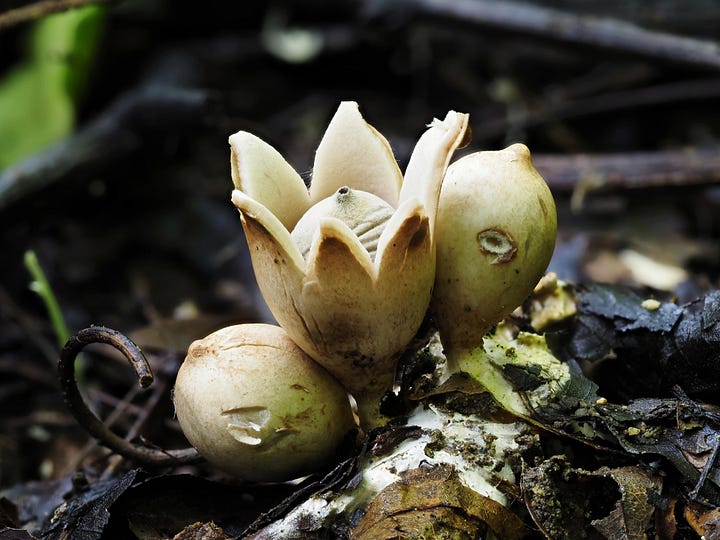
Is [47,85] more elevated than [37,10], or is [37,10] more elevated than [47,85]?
[37,10]

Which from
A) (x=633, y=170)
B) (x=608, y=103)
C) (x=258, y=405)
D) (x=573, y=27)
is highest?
(x=258, y=405)

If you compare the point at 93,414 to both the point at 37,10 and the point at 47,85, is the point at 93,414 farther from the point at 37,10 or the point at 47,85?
the point at 47,85

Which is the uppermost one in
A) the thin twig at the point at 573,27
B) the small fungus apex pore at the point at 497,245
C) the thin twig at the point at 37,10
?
the thin twig at the point at 37,10

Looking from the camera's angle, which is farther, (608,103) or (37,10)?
(608,103)

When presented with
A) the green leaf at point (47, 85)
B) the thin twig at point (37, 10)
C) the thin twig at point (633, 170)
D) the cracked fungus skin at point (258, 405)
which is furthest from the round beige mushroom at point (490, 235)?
the green leaf at point (47, 85)

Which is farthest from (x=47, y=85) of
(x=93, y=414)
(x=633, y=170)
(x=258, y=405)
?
(x=258, y=405)

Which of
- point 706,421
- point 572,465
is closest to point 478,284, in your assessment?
point 572,465

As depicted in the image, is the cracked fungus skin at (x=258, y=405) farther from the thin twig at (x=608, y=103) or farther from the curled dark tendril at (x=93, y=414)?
the thin twig at (x=608, y=103)

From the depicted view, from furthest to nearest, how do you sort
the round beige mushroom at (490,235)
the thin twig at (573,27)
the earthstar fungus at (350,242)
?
the thin twig at (573,27)
the round beige mushroom at (490,235)
the earthstar fungus at (350,242)
